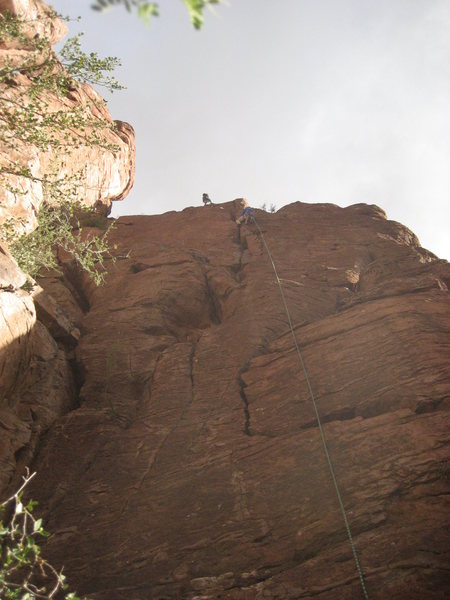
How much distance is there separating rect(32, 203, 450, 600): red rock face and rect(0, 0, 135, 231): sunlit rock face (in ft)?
15.4

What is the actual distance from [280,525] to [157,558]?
2.26m

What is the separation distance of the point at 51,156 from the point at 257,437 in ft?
38.4

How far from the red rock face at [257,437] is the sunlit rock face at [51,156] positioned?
4.68m

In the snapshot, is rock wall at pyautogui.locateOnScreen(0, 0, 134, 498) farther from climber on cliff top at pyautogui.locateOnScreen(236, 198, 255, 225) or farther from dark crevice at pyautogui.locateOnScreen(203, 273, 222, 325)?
climber on cliff top at pyautogui.locateOnScreen(236, 198, 255, 225)

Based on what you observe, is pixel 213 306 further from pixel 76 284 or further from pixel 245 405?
pixel 245 405

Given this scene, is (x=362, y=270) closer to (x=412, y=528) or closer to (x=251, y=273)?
(x=251, y=273)

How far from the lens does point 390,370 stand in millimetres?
11602

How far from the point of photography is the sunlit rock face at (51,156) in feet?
42.8

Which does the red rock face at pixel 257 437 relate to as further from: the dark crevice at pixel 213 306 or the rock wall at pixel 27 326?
the rock wall at pixel 27 326

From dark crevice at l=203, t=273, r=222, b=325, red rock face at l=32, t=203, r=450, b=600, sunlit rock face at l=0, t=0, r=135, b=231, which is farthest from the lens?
dark crevice at l=203, t=273, r=222, b=325

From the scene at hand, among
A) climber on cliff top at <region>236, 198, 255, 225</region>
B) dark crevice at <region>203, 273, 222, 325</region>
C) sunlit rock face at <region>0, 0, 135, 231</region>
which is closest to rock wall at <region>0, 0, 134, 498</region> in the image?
sunlit rock face at <region>0, 0, 135, 231</region>

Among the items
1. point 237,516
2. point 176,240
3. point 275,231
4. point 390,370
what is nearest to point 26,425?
point 237,516

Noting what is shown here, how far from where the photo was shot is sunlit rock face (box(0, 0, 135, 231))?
42.8 ft

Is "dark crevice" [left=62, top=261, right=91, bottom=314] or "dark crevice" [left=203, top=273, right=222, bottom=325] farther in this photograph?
"dark crevice" [left=62, top=261, right=91, bottom=314]
